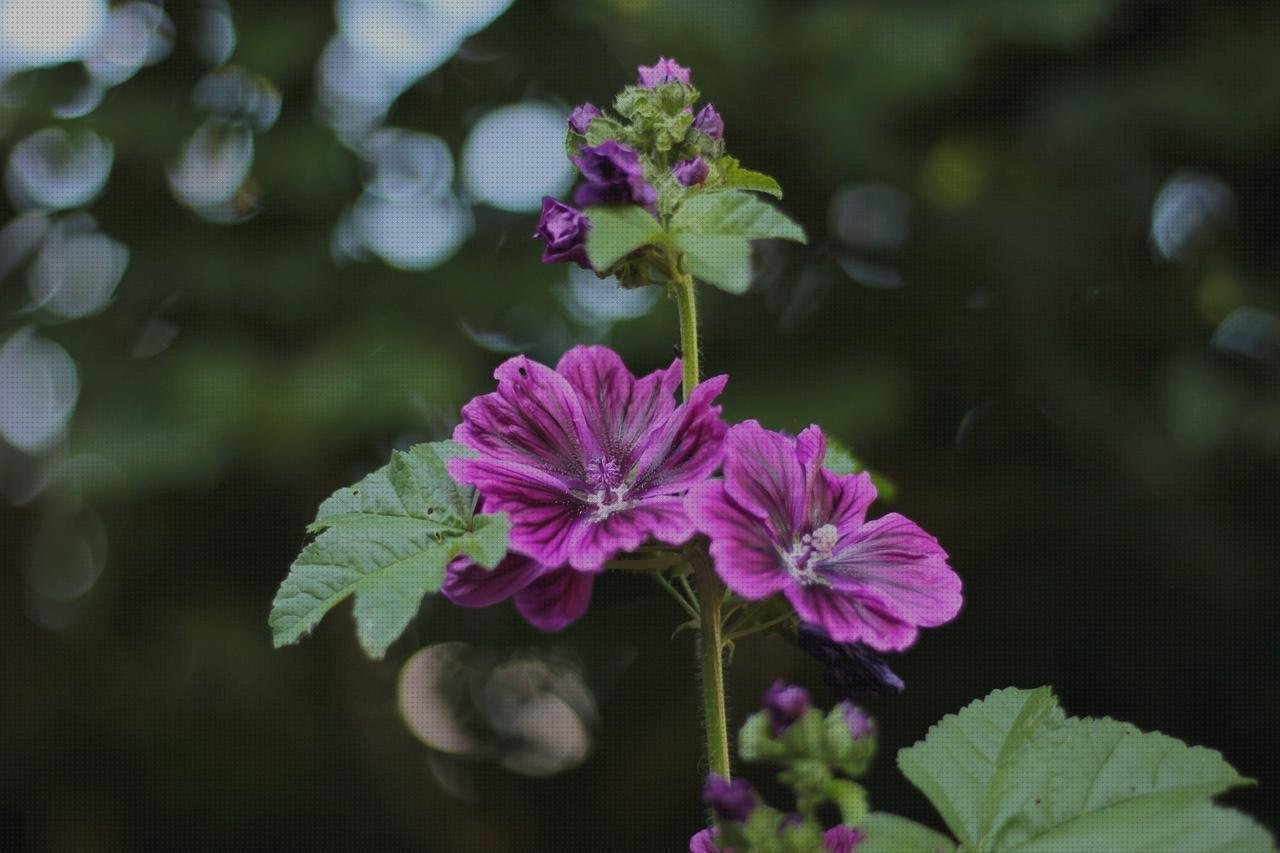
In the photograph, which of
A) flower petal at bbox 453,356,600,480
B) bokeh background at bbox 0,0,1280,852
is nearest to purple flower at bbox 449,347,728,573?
flower petal at bbox 453,356,600,480

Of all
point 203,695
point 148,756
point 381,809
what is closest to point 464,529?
point 381,809

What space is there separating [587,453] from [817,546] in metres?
0.17

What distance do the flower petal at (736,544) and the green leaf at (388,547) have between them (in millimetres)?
117

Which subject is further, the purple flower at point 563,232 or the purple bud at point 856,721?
the purple flower at point 563,232

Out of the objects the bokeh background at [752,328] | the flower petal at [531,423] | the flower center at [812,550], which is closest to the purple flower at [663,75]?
the flower petal at [531,423]

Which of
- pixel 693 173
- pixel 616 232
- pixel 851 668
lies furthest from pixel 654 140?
pixel 851 668

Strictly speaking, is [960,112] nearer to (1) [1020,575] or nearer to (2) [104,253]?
(1) [1020,575]

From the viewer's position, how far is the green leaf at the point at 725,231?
0.71 metres

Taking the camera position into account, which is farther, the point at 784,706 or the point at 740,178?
the point at 740,178

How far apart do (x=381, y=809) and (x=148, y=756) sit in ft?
3.67

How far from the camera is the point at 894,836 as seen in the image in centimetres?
69

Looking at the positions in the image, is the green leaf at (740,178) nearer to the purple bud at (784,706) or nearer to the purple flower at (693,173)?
the purple flower at (693,173)

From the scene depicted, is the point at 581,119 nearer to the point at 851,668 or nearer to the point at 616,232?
the point at 616,232

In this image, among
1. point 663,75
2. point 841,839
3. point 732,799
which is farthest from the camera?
point 663,75
